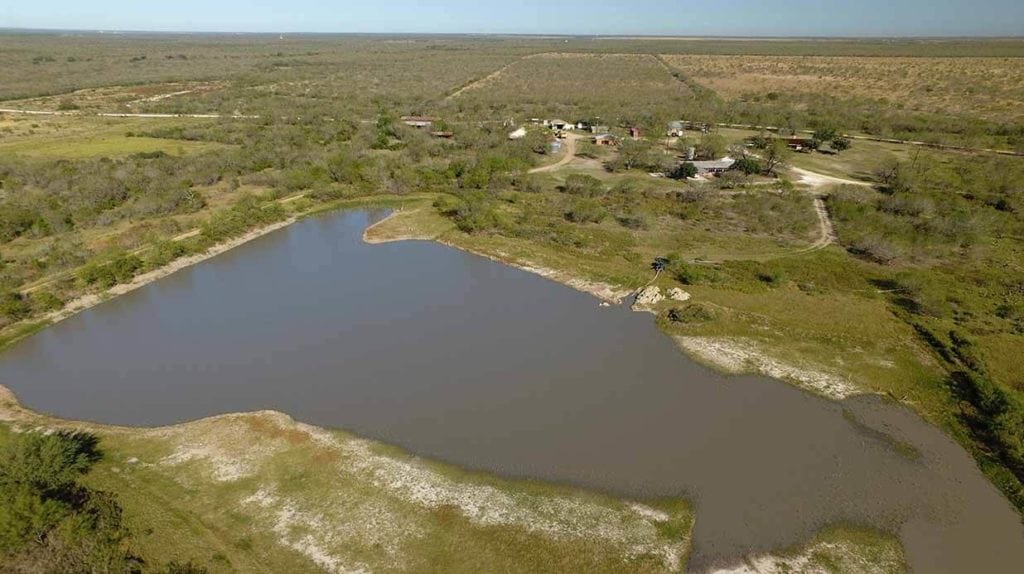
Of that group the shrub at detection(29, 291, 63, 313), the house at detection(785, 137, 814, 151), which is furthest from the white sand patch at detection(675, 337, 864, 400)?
the house at detection(785, 137, 814, 151)

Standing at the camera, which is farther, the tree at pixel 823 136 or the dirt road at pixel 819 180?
the tree at pixel 823 136

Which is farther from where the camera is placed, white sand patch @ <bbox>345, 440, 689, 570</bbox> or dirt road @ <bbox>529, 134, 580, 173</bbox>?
dirt road @ <bbox>529, 134, 580, 173</bbox>

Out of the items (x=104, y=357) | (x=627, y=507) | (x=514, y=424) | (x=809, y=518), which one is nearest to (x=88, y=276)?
(x=104, y=357)

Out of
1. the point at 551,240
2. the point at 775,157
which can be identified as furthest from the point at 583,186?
the point at 775,157

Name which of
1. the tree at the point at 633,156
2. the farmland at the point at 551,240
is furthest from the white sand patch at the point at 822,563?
the tree at the point at 633,156

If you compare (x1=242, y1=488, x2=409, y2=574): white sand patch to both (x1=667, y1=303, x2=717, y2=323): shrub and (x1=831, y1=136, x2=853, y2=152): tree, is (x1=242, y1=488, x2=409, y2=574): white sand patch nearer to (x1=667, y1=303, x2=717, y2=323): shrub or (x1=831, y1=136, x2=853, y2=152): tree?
(x1=667, y1=303, x2=717, y2=323): shrub

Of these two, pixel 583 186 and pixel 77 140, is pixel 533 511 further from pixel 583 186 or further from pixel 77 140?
pixel 77 140

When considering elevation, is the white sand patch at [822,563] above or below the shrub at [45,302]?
below

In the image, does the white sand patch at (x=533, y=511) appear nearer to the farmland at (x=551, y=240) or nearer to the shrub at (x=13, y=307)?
the farmland at (x=551, y=240)
